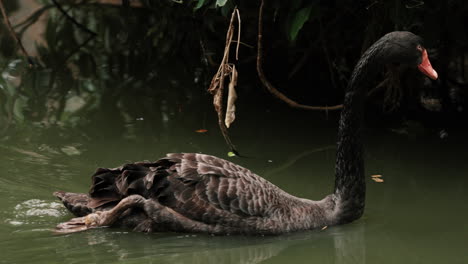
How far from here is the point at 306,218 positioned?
526cm

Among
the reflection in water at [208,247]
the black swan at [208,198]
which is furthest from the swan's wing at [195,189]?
the reflection in water at [208,247]

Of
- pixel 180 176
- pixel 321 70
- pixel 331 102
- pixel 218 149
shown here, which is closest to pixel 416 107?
pixel 331 102

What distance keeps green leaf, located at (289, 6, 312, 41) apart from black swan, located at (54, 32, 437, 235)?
0.83m

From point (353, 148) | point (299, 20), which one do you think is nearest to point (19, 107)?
point (299, 20)

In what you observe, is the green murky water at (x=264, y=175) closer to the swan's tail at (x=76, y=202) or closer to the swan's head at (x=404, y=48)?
the swan's tail at (x=76, y=202)

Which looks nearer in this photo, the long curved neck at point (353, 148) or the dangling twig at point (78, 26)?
the long curved neck at point (353, 148)

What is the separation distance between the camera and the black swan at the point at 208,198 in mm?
5109

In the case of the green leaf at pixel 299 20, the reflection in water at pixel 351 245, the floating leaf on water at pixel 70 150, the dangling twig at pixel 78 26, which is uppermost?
the dangling twig at pixel 78 26

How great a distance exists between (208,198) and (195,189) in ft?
0.36

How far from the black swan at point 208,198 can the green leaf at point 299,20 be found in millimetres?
833

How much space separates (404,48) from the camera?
5.27 m

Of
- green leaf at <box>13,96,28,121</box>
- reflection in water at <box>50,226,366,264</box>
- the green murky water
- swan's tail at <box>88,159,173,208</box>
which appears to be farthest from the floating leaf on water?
reflection in water at <box>50,226,366,264</box>

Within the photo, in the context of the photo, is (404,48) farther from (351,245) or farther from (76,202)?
(76,202)

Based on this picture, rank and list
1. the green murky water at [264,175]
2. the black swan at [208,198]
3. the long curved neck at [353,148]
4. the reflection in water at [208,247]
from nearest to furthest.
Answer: the reflection in water at [208,247] < the green murky water at [264,175] < the black swan at [208,198] < the long curved neck at [353,148]
